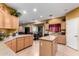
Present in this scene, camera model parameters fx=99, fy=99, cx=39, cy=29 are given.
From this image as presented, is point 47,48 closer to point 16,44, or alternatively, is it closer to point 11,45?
point 11,45

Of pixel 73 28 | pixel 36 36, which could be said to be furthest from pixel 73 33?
pixel 36 36

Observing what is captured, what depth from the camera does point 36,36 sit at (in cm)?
1085

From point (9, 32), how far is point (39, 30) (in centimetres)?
789

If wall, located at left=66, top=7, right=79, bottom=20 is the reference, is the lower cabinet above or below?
below

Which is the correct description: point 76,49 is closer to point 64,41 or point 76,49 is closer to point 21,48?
point 64,41

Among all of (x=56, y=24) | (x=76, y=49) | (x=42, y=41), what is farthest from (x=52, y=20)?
(x=42, y=41)

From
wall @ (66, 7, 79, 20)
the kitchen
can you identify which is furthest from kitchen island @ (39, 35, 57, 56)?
wall @ (66, 7, 79, 20)

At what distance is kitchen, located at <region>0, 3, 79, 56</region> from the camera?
12.6 feet

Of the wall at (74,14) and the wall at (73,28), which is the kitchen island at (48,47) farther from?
the wall at (74,14)

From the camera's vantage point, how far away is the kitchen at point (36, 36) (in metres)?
3.84

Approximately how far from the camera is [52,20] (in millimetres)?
9516

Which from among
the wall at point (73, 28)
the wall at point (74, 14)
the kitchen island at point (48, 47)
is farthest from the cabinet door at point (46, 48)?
the wall at point (74, 14)

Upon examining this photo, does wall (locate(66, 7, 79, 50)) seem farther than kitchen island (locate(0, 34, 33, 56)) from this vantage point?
Yes

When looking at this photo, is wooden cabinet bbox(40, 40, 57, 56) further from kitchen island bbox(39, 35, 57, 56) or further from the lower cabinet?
the lower cabinet
